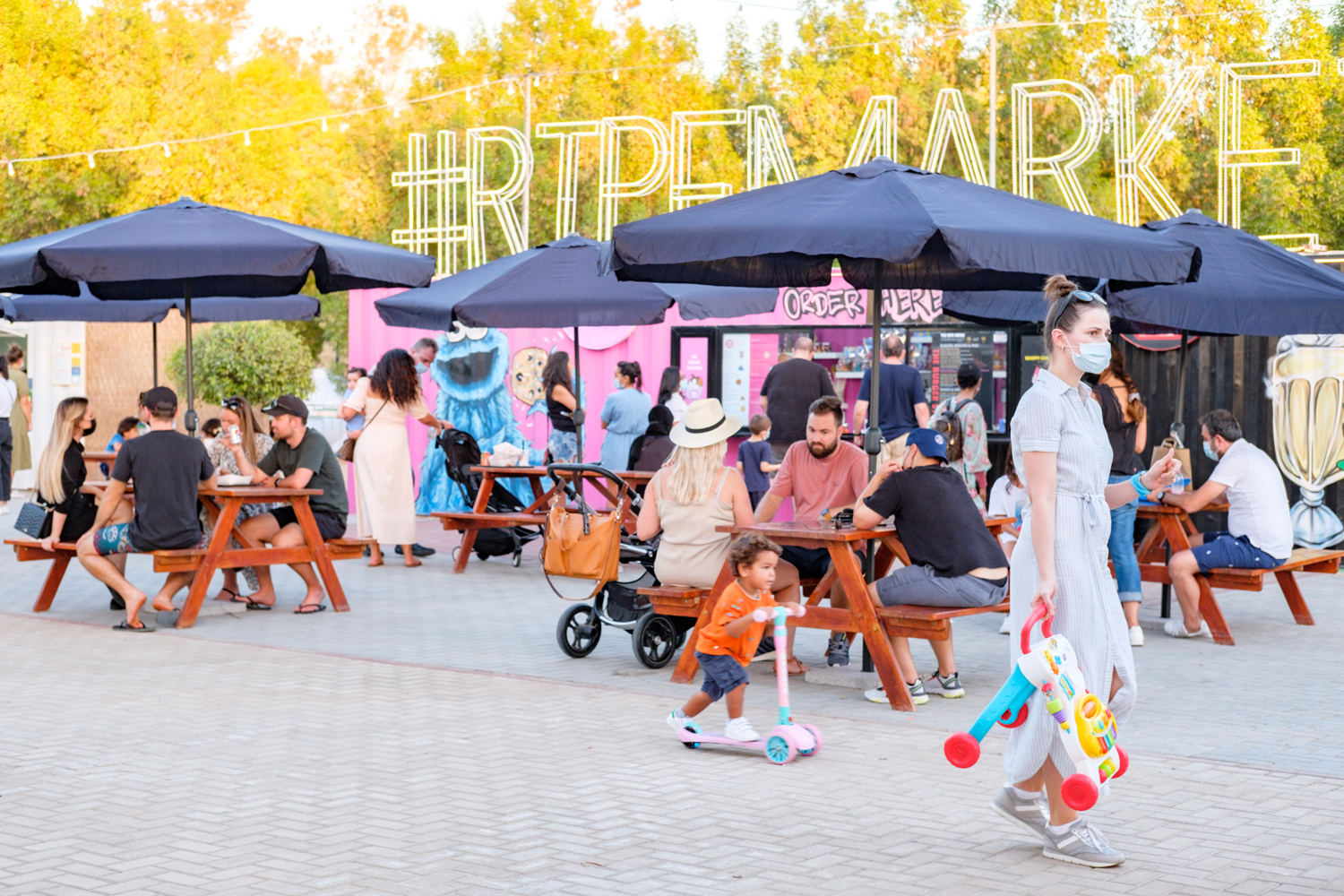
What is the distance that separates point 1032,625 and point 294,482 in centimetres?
657

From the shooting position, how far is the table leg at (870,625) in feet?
23.1

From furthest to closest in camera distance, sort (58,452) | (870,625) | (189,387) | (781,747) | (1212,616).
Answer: (189,387)
(58,452)
(1212,616)
(870,625)
(781,747)

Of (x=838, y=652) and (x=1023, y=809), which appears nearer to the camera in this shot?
(x=1023, y=809)

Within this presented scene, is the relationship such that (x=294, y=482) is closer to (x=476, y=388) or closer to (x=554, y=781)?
(x=554, y=781)

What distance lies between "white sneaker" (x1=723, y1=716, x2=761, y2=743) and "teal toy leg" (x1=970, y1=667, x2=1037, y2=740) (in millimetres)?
1601

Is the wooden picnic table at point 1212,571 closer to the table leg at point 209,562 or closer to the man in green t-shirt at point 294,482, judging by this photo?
the man in green t-shirt at point 294,482

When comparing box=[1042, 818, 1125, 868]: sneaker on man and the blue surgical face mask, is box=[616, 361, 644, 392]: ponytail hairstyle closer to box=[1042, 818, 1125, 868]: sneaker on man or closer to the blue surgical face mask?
the blue surgical face mask

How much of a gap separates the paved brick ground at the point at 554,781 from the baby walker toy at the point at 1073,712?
0.97 ft

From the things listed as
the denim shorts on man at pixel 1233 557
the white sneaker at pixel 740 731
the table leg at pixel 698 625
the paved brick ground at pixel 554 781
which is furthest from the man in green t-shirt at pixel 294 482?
the denim shorts on man at pixel 1233 557

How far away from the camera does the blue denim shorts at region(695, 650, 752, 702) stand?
6180 millimetres

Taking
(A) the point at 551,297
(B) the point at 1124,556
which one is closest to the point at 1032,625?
(B) the point at 1124,556

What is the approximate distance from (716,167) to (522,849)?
40.2 meters

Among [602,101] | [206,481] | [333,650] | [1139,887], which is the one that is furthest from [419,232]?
[602,101]

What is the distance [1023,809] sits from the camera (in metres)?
4.79
